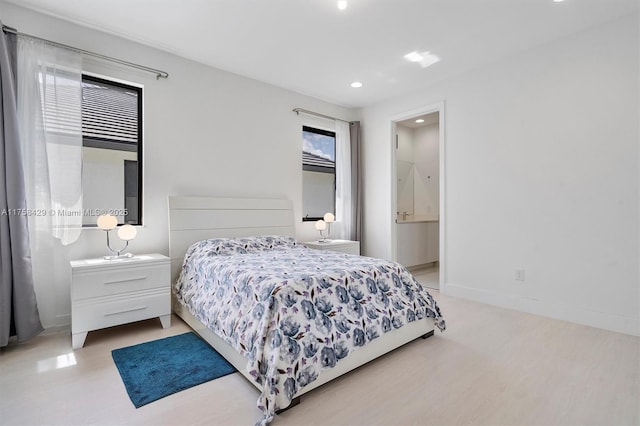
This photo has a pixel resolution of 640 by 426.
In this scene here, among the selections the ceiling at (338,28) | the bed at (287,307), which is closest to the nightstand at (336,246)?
the bed at (287,307)

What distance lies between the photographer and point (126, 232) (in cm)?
288

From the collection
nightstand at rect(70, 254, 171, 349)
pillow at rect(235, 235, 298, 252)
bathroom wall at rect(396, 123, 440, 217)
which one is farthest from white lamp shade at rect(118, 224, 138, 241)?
bathroom wall at rect(396, 123, 440, 217)

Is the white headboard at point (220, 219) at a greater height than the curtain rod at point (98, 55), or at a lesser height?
lesser

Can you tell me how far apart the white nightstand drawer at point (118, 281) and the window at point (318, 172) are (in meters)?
2.23

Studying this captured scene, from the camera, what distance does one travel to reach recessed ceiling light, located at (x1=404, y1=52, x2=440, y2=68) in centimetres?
339

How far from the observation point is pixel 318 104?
15.6ft

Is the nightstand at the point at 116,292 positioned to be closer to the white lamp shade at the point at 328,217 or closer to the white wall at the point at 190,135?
the white wall at the point at 190,135

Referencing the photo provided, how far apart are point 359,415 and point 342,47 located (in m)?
3.13

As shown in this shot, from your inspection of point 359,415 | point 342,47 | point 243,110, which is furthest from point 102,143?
point 359,415

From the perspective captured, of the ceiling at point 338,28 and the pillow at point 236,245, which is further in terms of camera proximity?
the pillow at point 236,245

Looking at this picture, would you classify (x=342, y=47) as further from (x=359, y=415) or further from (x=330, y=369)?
(x=359, y=415)

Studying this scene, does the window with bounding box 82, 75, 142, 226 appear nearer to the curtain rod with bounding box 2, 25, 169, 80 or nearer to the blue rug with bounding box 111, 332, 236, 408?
the curtain rod with bounding box 2, 25, 169, 80

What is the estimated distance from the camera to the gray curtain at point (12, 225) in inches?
93.8

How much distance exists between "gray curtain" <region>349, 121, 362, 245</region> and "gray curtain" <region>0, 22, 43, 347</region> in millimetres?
3730
